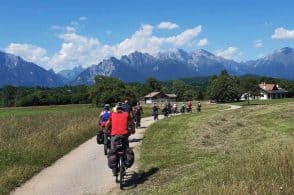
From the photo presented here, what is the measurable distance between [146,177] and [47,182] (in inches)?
113

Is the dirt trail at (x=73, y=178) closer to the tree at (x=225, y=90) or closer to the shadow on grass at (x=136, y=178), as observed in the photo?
the shadow on grass at (x=136, y=178)

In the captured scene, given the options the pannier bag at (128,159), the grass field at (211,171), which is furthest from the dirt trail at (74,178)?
the grass field at (211,171)

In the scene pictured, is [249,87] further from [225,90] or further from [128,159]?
[128,159]

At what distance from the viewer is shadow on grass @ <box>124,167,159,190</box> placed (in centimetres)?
1520

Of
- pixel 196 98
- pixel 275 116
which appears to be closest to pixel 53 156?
pixel 275 116

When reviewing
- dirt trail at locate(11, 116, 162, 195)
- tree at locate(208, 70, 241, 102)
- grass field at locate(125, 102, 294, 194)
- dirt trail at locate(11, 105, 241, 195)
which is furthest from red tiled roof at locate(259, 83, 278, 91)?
dirt trail at locate(11, 116, 162, 195)

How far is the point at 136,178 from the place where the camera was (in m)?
16.2

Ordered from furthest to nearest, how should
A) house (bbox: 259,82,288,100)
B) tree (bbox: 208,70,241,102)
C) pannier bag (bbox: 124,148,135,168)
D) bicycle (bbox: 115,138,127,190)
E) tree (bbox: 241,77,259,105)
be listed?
house (bbox: 259,82,288,100) < tree (bbox: 241,77,259,105) < tree (bbox: 208,70,241,102) < pannier bag (bbox: 124,148,135,168) < bicycle (bbox: 115,138,127,190)

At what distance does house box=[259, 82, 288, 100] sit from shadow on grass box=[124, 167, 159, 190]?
175535 millimetres

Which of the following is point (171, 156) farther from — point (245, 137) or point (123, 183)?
point (245, 137)

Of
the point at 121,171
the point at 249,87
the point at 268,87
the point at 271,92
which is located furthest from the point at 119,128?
the point at 268,87

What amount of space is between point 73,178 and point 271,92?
179 meters

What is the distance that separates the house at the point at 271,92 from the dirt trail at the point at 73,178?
173m

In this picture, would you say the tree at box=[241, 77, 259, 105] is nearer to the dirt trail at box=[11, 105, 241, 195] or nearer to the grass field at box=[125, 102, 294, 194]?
the grass field at box=[125, 102, 294, 194]
